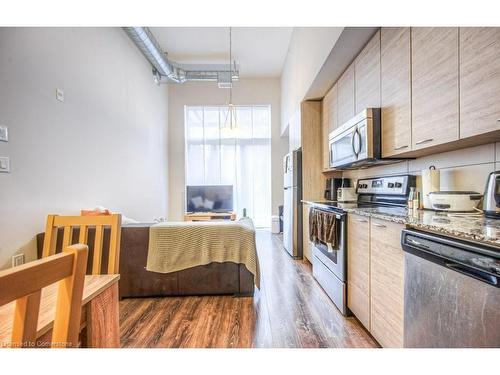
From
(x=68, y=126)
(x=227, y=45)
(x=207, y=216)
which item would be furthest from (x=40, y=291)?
(x=227, y=45)

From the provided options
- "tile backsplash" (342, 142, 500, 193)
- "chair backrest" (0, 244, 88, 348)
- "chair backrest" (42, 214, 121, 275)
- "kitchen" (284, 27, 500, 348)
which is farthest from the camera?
"tile backsplash" (342, 142, 500, 193)

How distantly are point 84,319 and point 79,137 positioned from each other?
250 cm

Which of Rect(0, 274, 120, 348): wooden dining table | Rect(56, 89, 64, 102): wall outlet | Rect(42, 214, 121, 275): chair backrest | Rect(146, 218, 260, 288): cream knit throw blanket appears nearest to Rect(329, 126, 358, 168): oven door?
Rect(146, 218, 260, 288): cream knit throw blanket

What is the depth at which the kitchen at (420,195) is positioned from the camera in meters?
0.95

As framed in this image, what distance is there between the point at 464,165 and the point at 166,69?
480 centimetres

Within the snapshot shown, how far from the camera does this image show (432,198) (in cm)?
164

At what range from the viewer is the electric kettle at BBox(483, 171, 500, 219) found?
128 cm

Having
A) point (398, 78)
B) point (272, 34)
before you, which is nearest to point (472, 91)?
point (398, 78)

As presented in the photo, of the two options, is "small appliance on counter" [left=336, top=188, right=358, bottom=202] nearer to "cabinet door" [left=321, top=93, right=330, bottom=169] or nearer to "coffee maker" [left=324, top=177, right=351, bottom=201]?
"coffee maker" [left=324, top=177, right=351, bottom=201]

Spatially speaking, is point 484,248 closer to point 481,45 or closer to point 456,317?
point 456,317

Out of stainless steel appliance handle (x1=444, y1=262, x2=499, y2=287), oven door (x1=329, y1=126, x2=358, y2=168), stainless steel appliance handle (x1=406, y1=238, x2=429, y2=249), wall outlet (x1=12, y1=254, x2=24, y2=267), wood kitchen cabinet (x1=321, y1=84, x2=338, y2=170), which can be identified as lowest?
wall outlet (x1=12, y1=254, x2=24, y2=267)

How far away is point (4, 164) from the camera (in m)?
1.88

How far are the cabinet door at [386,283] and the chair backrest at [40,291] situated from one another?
144 centimetres

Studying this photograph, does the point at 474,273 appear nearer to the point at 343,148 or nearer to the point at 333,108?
the point at 343,148
